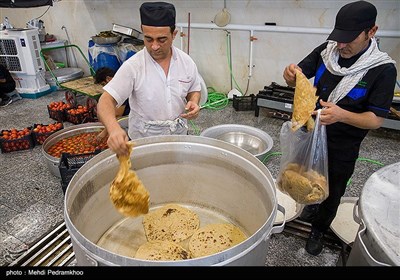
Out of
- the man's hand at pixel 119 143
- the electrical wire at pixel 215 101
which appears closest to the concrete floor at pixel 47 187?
the electrical wire at pixel 215 101

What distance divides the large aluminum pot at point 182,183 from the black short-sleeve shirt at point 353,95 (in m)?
0.55

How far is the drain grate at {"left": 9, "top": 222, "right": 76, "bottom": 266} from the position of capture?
5.35 feet

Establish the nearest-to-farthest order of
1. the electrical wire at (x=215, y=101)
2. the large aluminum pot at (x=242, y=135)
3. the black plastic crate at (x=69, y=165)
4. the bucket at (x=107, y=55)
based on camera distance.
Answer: the black plastic crate at (x=69, y=165) → the large aluminum pot at (x=242, y=135) → the electrical wire at (x=215, y=101) → the bucket at (x=107, y=55)

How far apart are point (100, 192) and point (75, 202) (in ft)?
0.67

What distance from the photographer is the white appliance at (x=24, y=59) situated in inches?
161

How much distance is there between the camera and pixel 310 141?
1.42 metres

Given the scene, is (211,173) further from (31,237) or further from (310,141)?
(31,237)

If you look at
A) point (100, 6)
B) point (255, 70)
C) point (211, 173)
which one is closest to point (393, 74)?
point (211, 173)

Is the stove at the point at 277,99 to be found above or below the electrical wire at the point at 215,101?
above

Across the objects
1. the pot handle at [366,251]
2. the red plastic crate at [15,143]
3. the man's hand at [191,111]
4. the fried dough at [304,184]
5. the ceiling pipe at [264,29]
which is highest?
the ceiling pipe at [264,29]

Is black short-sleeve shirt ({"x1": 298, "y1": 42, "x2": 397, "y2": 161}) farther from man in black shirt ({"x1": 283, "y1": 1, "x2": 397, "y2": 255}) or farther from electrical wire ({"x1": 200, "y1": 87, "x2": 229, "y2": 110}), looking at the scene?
electrical wire ({"x1": 200, "y1": 87, "x2": 229, "y2": 110})

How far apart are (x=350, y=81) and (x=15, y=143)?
9.69ft

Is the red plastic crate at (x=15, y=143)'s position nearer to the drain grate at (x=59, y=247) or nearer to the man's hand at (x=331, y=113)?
the drain grate at (x=59, y=247)

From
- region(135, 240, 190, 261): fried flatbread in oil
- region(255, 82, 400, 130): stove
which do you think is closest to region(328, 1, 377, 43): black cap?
region(135, 240, 190, 261): fried flatbread in oil
